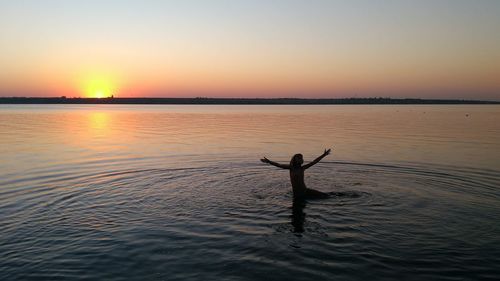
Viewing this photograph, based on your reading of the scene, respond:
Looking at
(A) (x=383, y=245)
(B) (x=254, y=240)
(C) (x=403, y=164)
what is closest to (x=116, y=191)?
(B) (x=254, y=240)

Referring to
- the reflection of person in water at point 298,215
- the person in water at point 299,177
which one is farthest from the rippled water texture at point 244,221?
the person in water at point 299,177

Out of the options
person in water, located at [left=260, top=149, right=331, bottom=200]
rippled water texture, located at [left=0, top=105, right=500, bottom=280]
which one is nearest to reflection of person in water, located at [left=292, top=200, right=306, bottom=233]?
rippled water texture, located at [left=0, top=105, right=500, bottom=280]

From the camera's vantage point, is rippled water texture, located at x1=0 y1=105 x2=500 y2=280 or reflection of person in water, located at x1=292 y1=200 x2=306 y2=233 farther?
reflection of person in water, located at x1=292 y1=200 x2=306 y2=233

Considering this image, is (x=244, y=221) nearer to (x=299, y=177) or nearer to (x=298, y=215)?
(x=298, y=215)

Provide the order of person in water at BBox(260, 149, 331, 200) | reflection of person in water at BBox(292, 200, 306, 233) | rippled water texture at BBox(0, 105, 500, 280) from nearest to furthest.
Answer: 1. rippled water texture at BBox(0, 105, 500, 280)
2. reflection of person in water at BBox(292, 200, 306, 233)
3. person in water at BBox(260, 149, 331, 200)

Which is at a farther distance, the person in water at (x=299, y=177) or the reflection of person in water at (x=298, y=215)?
the person in water at (x=299, y=177)

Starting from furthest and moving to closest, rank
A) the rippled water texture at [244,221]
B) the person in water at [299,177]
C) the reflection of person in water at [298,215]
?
the person in water at [299,177] < the reflection of person in water at [298,215] < the rippled water texture at [244,221]

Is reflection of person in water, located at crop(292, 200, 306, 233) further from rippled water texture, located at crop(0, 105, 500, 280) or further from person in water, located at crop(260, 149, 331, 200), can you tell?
person in water, located at crop(260, 149, 331, 200)

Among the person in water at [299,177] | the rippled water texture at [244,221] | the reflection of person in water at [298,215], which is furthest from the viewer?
the person in water at [299,177]

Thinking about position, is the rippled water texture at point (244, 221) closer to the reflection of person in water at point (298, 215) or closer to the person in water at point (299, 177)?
the reflection of person in water at point (298, 215)

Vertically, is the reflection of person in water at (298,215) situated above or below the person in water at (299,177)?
below

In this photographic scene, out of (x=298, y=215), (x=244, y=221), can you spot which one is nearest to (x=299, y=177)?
(x=298, y=215)

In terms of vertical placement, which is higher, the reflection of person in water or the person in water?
the person in water

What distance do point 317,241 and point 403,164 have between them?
16355 millimetres
